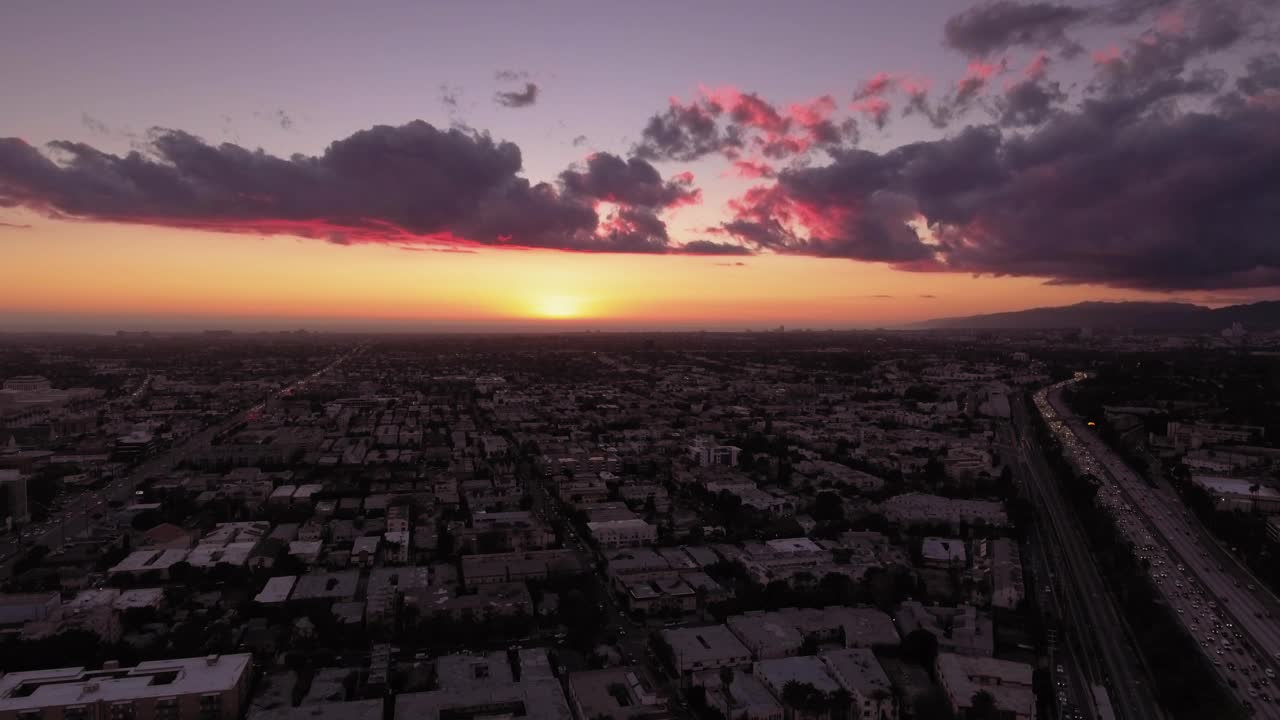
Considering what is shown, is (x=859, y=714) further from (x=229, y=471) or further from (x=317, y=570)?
(x=229, y=471)

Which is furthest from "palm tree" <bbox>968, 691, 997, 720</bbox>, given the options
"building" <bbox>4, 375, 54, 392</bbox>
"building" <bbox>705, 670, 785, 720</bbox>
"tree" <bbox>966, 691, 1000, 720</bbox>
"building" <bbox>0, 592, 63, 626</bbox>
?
"building" <bbox>4, 375, 54, 392</bbox>

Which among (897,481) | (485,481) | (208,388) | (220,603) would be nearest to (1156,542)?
(897,481)

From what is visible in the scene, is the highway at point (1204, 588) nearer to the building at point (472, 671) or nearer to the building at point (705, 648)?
the building at point (705, 648)

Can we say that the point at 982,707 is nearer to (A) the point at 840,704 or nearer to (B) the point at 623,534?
(A) the point at 840,704

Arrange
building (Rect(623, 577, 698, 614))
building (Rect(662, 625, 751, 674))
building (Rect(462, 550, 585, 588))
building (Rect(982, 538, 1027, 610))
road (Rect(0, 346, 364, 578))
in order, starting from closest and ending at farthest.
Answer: building (Rect(662, 625, 751, 674)) → building (Rect(623, 577, 698, 614)) → building (Rect(982, 538, 1027, 610)) → building (Rect(462, 550, 585, 588)) → road (Rect(0, 346, 364, 578))

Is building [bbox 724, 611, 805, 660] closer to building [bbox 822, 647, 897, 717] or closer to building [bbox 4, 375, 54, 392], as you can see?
building [bbox 822, 647, 897, 717]
